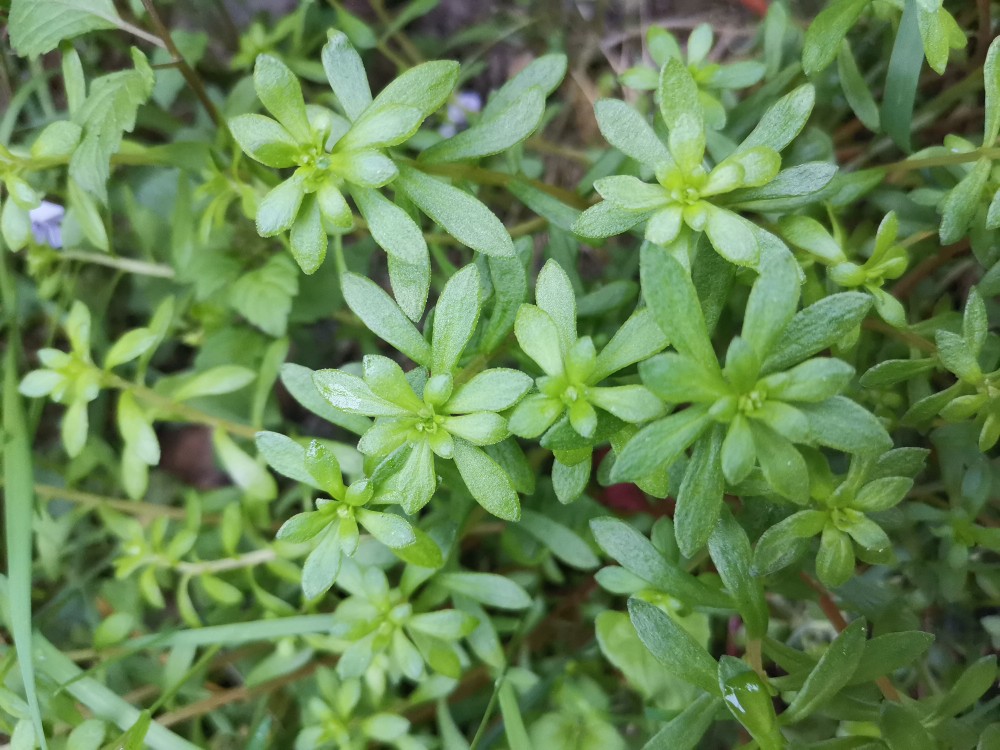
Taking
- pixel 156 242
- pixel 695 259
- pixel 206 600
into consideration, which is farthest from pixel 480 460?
pixel 156 242

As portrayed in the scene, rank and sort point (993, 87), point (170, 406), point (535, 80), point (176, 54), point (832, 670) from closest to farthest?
point (832, 670) < point (993, 87) < point (535, 80) < point (176, 54) < point (170, 406)

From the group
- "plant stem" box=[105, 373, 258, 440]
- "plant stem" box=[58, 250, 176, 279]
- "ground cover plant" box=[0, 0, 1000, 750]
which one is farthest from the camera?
"plant stem" box=[58, 250, 176, 279]

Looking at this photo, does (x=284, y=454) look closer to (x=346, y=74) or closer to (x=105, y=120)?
(x=346, y=74)

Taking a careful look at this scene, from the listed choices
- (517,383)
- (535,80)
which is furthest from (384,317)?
(535,80)

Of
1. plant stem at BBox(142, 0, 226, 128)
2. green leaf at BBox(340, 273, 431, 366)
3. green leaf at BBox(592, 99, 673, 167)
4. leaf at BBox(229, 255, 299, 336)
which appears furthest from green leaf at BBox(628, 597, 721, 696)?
plant stem at BBox(142, 0, 226, 128)

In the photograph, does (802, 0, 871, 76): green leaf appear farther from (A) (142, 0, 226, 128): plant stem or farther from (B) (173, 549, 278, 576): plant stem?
(B) (173, 549, 278, 576): plant stem

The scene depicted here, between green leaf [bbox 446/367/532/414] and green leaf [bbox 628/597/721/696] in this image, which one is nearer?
green leaf [bbox 446/367/532/414]

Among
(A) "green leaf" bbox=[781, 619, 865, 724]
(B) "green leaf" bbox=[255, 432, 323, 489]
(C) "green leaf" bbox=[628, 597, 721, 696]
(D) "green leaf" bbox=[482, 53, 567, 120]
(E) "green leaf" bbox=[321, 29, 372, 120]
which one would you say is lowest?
(A) "green leaf" bbox=[781, 619, 865, 724]
